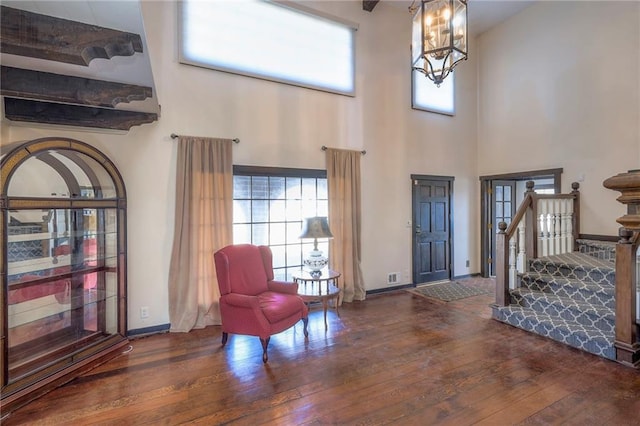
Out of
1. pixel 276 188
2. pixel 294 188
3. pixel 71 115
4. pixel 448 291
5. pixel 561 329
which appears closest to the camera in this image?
pixel 71 115

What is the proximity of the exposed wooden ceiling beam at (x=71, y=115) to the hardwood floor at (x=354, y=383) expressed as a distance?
246 centimetres

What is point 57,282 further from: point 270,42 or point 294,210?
point 270,42

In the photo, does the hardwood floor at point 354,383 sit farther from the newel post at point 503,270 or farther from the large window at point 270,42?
the large window at point 270,42

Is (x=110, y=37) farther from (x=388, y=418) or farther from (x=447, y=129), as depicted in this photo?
(x=447, y=129)

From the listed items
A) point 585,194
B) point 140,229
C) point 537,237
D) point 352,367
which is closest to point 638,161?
point 585,194

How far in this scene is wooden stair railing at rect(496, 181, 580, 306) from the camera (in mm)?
4156

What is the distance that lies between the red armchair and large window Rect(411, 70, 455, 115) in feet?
13.4

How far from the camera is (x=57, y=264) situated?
3.04 meters

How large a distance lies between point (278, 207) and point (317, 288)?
138cm

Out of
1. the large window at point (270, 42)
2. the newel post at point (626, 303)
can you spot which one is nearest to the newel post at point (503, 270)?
the newel post at point (626, 303)

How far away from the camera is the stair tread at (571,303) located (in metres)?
3.35

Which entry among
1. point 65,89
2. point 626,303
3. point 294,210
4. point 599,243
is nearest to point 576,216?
point 599,243

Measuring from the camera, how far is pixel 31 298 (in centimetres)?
282

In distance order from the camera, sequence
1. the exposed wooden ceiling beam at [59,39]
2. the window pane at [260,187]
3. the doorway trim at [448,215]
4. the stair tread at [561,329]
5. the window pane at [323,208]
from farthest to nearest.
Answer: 1. the doorway trim at [448,215]
2. the window pane at [323,208]
3. the window pane at [260,187]
4. the stair tread at [561,329]
5. the exposed wooden ceiling beam at [59,39]
